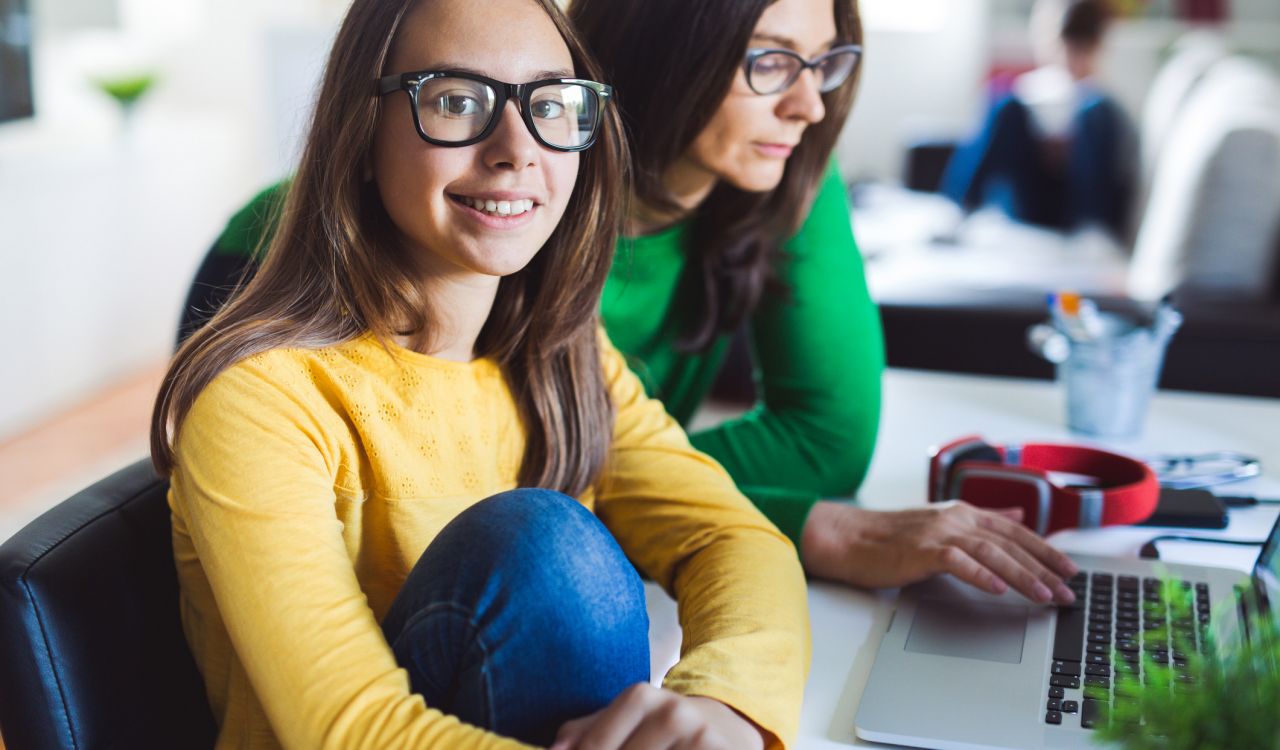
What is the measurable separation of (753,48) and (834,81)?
0.49ft

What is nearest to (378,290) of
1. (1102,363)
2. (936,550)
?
(936,550)

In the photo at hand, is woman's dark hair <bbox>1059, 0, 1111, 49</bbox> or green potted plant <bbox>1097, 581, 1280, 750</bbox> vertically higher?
woman's dark hair <bbox>1059, 0, 1111, 49</bbox>

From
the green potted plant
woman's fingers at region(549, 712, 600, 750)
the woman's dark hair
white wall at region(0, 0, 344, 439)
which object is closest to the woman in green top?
woman's fingers at region(549, 712, 600, 750)

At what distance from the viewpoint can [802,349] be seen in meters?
1.58

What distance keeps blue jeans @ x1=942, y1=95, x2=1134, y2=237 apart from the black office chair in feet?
12.9

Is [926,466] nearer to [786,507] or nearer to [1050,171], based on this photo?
[786,507]

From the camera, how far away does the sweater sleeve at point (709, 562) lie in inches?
38.2

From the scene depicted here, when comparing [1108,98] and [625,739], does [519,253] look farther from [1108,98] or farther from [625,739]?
[1108,98]

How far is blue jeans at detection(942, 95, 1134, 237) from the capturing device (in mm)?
4422

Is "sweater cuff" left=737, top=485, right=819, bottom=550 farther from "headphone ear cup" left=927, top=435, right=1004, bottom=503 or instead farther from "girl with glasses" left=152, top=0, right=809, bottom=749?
"headphone ear cup" left=927, top=435, right=1004, bottom=503

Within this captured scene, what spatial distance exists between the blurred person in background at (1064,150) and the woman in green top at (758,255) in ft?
10.0

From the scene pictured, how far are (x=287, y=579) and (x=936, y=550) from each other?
590 millimetres

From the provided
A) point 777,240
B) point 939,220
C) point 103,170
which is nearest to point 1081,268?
point 939,220

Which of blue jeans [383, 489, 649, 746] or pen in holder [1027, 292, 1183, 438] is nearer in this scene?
blue jeans [383, 489, 649, 746]
